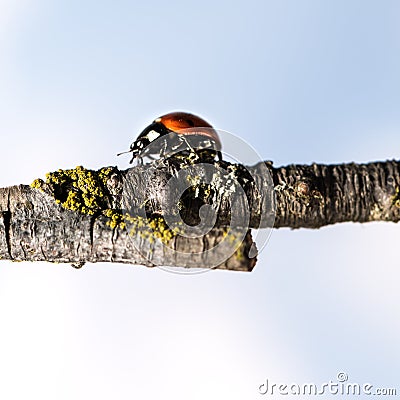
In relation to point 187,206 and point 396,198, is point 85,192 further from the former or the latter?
point 396,198

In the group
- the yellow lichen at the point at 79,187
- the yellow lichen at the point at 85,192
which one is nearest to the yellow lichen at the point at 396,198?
the yellow lichen at the point at 85,192

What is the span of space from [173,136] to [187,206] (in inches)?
37.1

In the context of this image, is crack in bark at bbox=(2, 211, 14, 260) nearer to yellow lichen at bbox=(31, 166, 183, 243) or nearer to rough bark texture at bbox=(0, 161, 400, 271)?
rough bark texture at bbox=(0, 161, 400, 271)

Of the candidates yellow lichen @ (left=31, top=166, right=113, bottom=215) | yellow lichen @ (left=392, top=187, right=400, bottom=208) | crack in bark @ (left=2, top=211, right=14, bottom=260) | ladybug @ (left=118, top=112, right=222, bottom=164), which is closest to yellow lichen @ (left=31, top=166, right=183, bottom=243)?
yellow lichen @ (left=31, top=166, right=113, bottom=215)

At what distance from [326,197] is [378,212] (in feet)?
0.68

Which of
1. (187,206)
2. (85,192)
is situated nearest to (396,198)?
(187,206)

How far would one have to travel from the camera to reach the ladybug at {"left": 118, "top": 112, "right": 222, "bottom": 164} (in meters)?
3.04

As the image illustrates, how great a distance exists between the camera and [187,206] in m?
2.30

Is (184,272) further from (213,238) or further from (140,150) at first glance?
(140,150)

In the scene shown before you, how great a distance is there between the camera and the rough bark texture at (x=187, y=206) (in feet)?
7.12

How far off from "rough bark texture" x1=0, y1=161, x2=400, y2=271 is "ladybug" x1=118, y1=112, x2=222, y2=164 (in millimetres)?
571

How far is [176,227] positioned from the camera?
2.16 metres

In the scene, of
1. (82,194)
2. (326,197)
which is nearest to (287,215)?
(326,197)

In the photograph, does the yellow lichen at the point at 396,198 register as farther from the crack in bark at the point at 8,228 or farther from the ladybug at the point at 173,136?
the crack in bark at the point at 8,228
